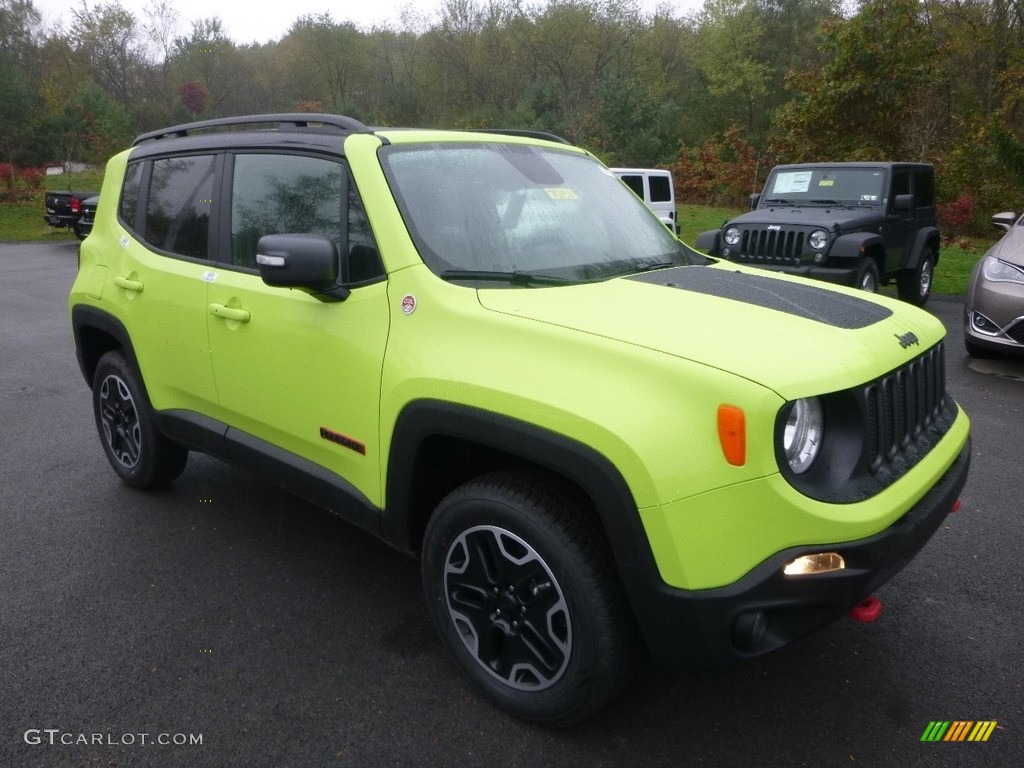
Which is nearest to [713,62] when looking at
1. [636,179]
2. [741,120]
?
[741,120]

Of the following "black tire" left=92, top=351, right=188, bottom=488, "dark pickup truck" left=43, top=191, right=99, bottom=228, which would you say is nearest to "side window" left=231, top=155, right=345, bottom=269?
"black tire" left=92, top=351, right=188, bottom=488

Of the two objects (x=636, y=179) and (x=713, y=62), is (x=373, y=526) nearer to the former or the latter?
(x=636, y=179)

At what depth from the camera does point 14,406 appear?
21.1 ft

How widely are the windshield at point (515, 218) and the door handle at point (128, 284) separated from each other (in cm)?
165

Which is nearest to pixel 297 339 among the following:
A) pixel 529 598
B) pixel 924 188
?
pixel 529 598

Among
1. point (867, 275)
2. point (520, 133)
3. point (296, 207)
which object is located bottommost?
point (867, 275)

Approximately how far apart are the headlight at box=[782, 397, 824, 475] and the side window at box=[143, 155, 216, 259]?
2658 mm

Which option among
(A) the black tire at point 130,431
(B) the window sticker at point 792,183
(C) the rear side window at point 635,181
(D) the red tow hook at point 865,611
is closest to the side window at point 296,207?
(A) the black tire at point 130,431

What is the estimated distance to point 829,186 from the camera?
10828mm

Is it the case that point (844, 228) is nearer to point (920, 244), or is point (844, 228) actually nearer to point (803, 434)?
point (920, 244)

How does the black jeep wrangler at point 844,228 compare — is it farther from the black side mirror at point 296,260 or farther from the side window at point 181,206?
the black side mirror at point 296,260

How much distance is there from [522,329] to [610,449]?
0.51 meters

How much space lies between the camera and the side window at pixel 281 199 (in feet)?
10.5

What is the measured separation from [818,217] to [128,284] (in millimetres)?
8488
